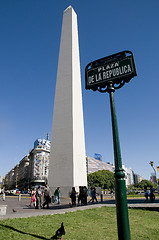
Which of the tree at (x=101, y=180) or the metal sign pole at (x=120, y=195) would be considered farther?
the tree at (x=101, y=180)

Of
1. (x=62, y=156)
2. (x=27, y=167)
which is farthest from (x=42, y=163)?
(x=62, y=156)

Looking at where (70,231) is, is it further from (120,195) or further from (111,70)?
(111,70)

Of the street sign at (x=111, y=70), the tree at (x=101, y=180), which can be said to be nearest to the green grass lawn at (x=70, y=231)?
the street sign at (x=111, y=70)

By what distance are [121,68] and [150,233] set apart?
5113 mm

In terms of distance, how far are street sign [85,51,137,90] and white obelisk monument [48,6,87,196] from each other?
20.2m

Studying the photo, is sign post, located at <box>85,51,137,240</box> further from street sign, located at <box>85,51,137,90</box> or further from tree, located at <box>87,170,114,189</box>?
tree, located at <box>87,170,114,189</box>

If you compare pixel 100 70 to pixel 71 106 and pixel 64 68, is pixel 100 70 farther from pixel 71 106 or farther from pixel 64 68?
pixel 64 68

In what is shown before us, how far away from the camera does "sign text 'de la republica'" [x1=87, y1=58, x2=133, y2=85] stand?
13.6 feet

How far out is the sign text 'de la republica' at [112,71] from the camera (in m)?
4.14

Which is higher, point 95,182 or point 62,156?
point 62,156

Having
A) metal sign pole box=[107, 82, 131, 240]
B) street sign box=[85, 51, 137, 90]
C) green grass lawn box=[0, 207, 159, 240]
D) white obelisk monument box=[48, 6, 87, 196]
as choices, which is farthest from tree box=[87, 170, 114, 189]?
metal sign pole box=[107, 82, 131, 240]

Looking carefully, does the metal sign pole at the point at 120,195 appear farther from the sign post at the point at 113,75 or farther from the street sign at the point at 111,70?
the street sign at the point at 111,70

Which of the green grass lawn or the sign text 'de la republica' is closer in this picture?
the sign text 'de la republica'

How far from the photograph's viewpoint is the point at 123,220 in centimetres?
307
